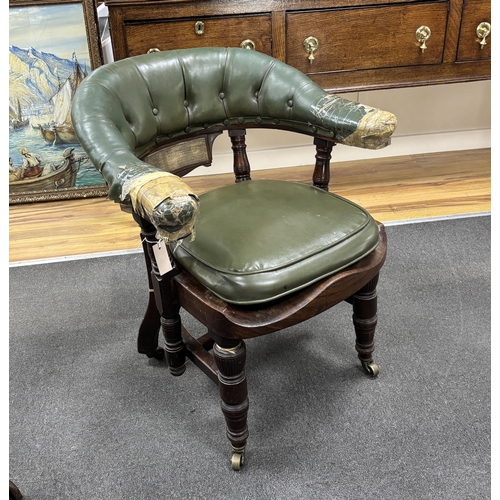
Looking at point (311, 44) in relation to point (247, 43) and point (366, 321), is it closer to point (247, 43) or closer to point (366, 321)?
point (247, 43)

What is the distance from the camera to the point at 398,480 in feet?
3.94

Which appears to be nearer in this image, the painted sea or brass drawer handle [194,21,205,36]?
brass drawer handle [194,21,205,36]

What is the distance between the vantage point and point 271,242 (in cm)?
112

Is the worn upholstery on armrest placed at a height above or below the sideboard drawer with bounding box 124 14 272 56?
below

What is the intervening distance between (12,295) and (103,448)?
0.89m

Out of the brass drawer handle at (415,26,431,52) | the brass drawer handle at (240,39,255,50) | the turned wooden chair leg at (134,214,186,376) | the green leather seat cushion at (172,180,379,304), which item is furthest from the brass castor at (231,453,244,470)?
the brass drawer handle at (415,26,431,52)

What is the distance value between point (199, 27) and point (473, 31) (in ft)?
3.73

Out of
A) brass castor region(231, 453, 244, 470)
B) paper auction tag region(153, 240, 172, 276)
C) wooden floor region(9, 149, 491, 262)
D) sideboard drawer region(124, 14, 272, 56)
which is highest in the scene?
sideboard drawer region(124, 14, 272, 56)

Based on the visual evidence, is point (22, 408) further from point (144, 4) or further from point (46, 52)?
point (46, 52)

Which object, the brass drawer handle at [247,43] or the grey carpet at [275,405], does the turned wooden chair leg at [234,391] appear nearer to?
the grey carpet at [275,405]

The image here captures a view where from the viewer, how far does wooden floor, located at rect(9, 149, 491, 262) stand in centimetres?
227

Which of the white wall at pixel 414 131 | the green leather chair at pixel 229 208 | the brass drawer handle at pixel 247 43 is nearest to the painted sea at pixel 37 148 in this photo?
the white wall at pixel 414 131

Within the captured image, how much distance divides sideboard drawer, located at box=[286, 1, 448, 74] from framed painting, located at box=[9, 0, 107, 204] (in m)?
0.99

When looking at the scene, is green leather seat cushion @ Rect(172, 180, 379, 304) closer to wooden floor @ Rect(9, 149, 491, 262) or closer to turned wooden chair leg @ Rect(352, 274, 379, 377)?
turned wooden chair leg @ Rect(352, 274, 379, 377)
